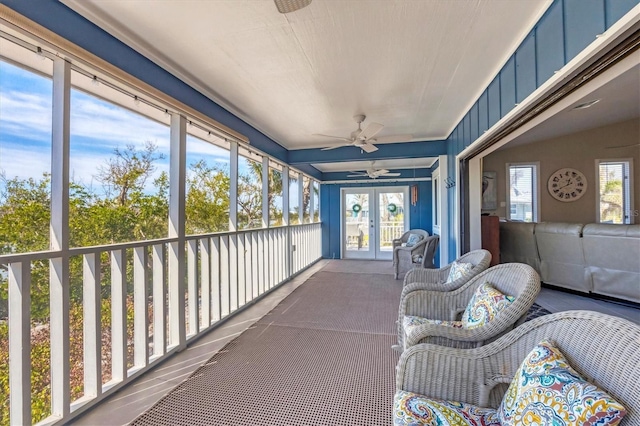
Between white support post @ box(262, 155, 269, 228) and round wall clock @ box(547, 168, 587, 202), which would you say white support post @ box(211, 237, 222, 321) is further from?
round wall clock @ box(547, 168, 587, 202)

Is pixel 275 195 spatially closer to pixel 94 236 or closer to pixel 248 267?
pixel 248 267

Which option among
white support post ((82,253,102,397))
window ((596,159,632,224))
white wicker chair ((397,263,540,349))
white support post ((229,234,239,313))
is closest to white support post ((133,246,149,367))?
white support post ((82,253,102,397))

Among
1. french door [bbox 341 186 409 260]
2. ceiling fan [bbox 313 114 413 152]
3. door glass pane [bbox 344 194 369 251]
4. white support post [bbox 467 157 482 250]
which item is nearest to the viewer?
ceiling fan [bbox 313 114 413 152]

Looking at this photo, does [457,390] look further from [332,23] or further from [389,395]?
[332,23]

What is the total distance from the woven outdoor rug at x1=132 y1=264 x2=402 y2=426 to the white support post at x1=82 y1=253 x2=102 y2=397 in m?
0.46

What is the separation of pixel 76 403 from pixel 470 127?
13.9 ft

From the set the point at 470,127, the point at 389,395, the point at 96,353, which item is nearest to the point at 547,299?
the point at 470,127

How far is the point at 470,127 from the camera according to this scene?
337 centimetres

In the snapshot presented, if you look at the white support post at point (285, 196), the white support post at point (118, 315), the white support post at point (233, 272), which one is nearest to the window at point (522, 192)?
the white support post at point (285, 196)

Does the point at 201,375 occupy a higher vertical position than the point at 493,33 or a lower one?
lower

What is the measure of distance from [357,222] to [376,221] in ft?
1.73

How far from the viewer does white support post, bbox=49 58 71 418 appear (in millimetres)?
1640

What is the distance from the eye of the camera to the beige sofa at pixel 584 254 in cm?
329

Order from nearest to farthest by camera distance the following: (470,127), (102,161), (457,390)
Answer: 1. (457,390)
2. (102,161)
3. (470,127)
